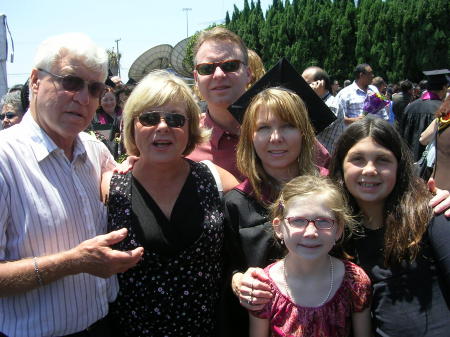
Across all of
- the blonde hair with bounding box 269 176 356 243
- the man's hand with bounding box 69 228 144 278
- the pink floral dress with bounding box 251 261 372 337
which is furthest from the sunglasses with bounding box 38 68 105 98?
the pink floral dress with bounding box 251 261 372 337

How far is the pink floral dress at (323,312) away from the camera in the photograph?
2035 mm

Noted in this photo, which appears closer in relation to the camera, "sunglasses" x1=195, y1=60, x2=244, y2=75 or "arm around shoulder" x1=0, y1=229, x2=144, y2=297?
"arm around shoulder" x1=0, y1=229, x2=144, y2=297

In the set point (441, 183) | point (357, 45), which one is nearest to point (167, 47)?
point (441, 183)

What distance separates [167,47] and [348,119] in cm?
1163

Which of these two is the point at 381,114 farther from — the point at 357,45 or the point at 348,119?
the point at 357,45

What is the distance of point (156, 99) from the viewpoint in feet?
7.57

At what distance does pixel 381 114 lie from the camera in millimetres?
8305

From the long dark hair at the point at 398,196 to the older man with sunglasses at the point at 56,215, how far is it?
49.1 inches

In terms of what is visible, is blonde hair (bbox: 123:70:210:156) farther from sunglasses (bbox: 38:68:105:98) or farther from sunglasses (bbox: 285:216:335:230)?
sunglasses (bbox: 285:216:335:230)

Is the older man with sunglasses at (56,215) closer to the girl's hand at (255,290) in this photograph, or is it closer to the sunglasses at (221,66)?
the girl's hand at (255,290)

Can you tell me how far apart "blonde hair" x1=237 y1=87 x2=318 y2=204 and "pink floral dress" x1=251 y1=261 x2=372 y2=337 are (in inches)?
23.6

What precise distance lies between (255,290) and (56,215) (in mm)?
1032

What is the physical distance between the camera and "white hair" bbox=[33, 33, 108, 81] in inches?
82.7

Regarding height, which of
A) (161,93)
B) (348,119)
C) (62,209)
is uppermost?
(161,93)
